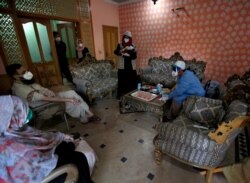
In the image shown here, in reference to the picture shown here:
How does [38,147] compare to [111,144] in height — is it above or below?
above

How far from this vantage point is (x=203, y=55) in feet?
13.1

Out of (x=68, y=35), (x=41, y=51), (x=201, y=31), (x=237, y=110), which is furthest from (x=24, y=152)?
(x=68, y=35)

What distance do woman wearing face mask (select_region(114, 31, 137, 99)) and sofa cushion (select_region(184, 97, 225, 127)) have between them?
1868 millimetres

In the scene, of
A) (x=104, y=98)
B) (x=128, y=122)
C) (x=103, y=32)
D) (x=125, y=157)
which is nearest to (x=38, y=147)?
(x=125, y=157)

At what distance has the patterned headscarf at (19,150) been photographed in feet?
2.67

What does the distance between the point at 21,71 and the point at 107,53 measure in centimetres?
353

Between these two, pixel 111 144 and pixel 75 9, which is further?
pixel 75 9

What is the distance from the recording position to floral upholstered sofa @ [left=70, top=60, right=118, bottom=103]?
302 cm

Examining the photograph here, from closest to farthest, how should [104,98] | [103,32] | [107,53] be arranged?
[104,98], [103,32], [107,53]

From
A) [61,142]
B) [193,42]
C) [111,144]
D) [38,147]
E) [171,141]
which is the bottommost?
[111,144]

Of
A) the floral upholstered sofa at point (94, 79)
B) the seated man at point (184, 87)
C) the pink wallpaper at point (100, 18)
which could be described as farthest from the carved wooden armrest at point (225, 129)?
the pink wallpaper at point (100, 18)

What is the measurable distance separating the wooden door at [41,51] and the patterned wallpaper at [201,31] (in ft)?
9.41

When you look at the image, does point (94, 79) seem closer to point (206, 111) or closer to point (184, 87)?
point (184, 87)

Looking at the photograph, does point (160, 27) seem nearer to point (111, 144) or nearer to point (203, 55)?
point (203, 55)
